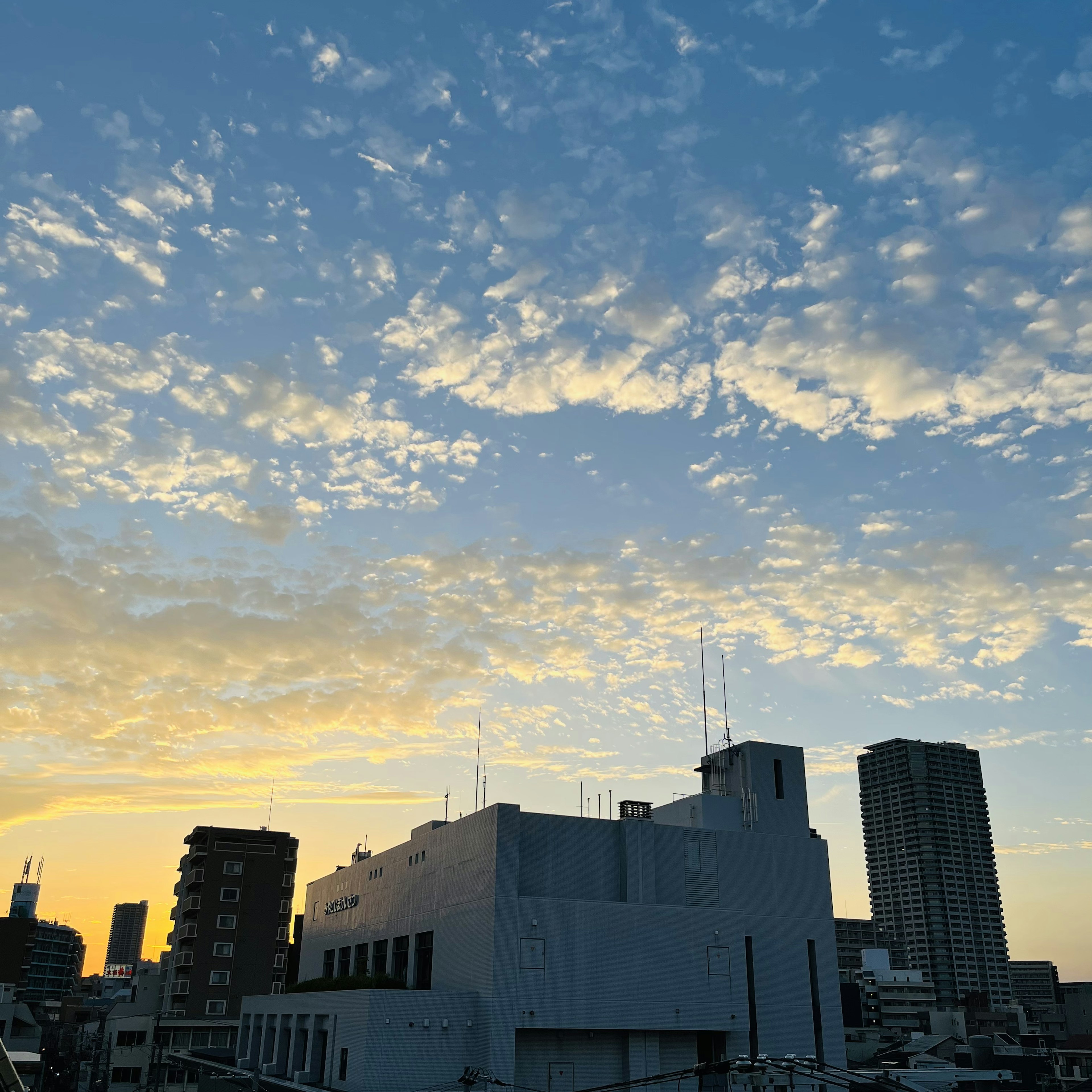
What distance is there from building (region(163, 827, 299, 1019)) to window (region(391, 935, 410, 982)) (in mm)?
49100

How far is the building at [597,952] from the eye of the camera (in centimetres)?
5562

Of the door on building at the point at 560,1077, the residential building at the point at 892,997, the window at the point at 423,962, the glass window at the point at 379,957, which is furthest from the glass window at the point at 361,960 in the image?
the residential building at the point at 892,997

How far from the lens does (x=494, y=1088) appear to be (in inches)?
2108

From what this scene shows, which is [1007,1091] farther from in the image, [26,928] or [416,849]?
Answer: [26,928]

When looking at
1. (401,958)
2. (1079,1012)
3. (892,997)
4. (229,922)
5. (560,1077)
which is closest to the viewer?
(560,1077)

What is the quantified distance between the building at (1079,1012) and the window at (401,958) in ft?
334

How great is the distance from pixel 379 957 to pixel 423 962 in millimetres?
13303

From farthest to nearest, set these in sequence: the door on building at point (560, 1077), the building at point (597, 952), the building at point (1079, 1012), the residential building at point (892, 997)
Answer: the residential building at point (892, 997) → the building at point (1079, 1012) → the door on building at point (560, 1077) → the building at point (597, 952)

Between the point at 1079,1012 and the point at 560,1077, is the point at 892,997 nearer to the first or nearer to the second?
the point at 1079,1012

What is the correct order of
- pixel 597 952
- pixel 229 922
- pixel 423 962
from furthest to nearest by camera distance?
1. pixel 229 922
2. pixel 423 962
3. pixel 597 952

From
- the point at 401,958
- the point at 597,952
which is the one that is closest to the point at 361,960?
the point at 401,958

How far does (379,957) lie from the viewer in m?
79.6

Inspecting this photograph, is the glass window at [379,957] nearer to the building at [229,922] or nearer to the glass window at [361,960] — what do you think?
the glass window at [361,960]

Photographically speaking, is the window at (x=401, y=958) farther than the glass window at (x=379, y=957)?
No
